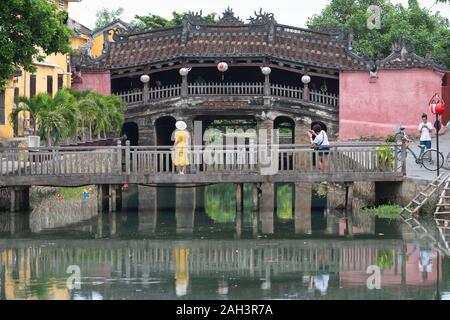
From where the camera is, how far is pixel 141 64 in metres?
38.2

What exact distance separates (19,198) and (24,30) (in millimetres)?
3795

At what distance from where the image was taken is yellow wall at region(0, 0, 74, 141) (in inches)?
1406

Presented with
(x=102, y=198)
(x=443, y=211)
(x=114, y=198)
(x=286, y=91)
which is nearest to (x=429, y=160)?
(x=443, y=211)

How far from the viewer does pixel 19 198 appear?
944 inches

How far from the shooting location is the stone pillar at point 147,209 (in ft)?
71.7

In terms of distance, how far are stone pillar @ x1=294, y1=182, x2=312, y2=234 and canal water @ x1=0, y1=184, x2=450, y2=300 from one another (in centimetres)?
4

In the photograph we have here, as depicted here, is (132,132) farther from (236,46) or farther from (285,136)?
(285,136)

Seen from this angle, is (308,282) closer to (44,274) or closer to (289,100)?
(44,274)

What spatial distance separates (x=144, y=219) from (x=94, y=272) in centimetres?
738

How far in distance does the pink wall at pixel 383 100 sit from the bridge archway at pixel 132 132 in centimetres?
875

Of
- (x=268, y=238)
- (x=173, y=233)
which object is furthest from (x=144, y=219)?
(x=268, y=238)

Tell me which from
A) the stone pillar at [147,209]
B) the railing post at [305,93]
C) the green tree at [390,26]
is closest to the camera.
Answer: the stone pillar at [147,209]
